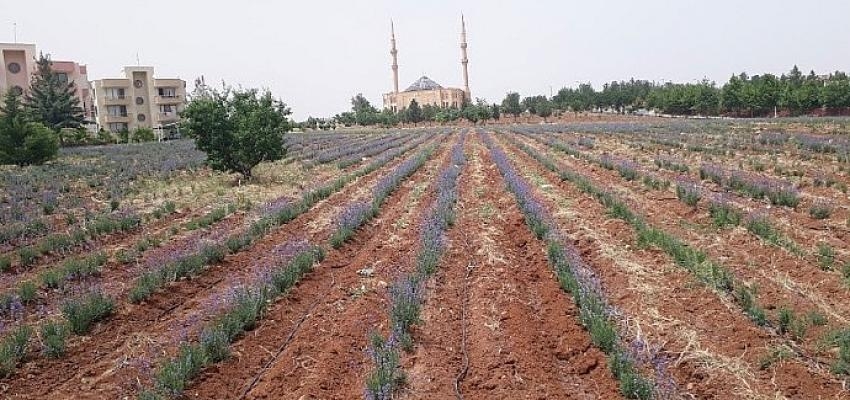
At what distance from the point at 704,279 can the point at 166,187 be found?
16379 millimetres

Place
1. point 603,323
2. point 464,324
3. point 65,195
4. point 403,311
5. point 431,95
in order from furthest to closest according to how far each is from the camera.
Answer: point 431,95 < point 65,195 < point 464,324 < point 403,311 < point 603,323

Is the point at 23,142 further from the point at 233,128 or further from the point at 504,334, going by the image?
the point at 504,334

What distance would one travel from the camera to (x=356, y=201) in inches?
564

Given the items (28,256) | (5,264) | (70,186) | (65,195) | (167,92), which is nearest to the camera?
(5,264)

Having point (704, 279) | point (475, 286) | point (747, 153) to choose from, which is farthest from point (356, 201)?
point (747, 153)

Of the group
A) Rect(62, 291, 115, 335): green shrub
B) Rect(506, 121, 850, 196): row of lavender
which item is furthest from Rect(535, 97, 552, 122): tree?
Rect(62, 291, 115, 335): green shrub

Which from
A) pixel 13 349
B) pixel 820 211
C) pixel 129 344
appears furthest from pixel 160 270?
pixel 820 211

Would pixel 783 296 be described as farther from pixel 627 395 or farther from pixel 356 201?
pixel 356 201

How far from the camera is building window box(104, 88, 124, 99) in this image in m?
71.4

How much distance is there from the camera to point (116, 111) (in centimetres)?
7306

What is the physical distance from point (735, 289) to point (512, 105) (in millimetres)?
90614

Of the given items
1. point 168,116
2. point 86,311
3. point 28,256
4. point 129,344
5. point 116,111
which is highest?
point 116,111

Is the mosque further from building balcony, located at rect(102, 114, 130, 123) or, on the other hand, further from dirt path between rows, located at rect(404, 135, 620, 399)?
dirt path between rows, located at rect(404, 135, 620, 399)

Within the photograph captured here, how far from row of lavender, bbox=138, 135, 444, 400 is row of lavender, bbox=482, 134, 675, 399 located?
11.4 feet
